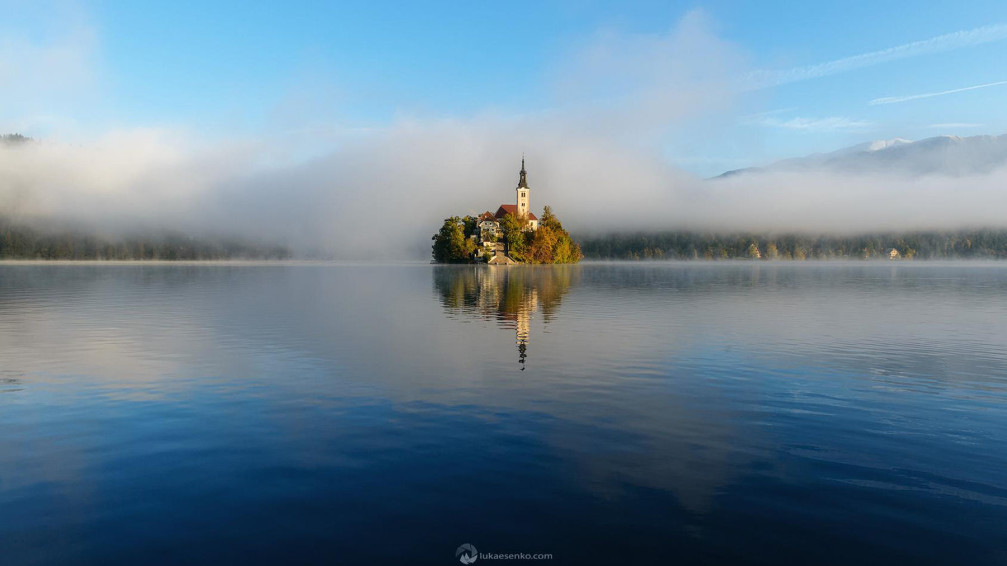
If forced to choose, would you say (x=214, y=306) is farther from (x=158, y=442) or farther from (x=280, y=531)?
(x=280, y=531)

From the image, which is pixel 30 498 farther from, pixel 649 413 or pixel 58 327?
pixel 58 327

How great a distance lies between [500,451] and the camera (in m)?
16.9

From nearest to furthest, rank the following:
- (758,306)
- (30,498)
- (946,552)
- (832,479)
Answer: (946,552) < (30,498) < (832,479) < (758,306)

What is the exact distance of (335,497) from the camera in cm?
1359

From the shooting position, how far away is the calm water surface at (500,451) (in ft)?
38.2

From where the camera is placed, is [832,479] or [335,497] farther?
[832,479]

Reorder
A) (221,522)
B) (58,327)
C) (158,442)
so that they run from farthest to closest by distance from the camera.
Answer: (58,327), (158,442), (221,522)

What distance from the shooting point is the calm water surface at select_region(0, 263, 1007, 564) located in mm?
11648

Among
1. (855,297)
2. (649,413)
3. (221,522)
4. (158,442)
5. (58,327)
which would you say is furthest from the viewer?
(855,297)

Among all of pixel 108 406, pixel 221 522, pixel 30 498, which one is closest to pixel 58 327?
pixel 108 406

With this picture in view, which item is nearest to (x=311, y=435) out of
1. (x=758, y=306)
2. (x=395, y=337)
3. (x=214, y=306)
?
(x=395, y=337)

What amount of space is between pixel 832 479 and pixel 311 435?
14.7 meters

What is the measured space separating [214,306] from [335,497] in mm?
57186

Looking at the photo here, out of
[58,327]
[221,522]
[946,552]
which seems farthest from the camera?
[58,327]
